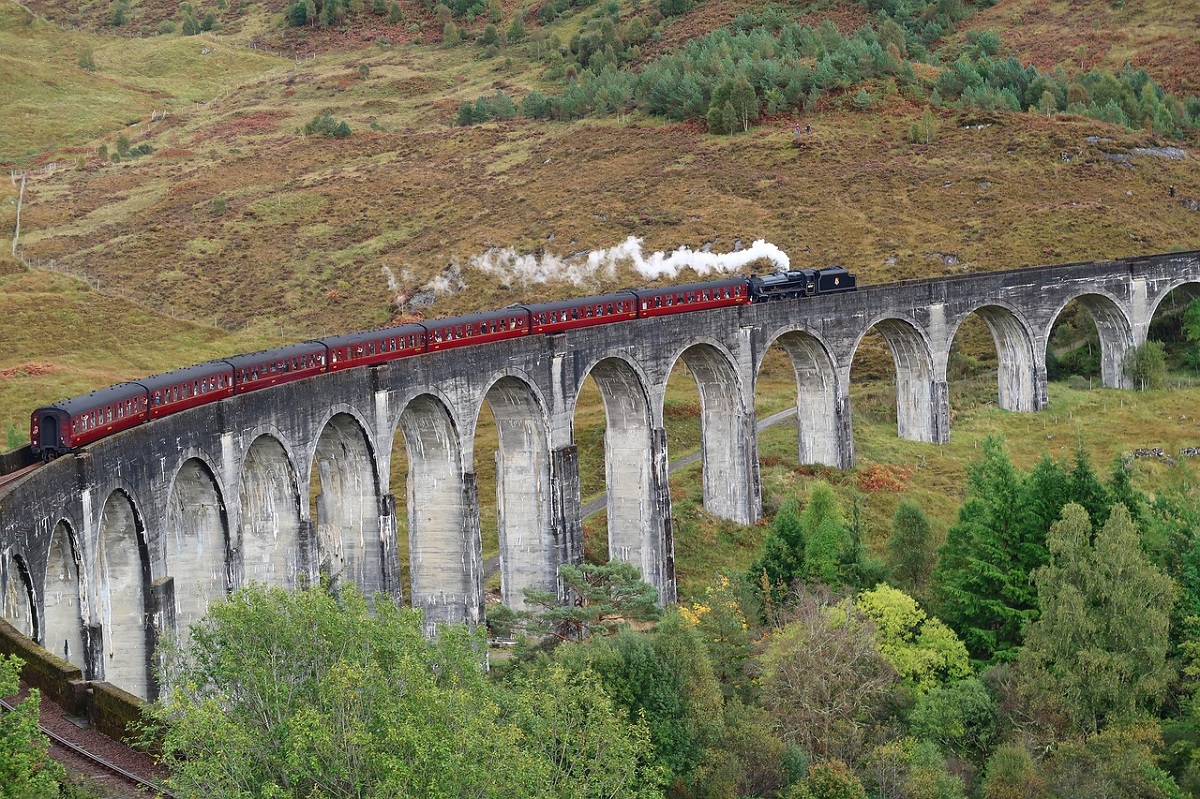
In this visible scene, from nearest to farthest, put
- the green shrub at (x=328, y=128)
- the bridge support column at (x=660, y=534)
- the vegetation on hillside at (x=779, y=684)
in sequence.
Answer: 1. the vegetation on hillside at (x=779, y=684)
2. the bridge support column at (x=660, y=534)
3. the green shrub at (x=328, y=128)

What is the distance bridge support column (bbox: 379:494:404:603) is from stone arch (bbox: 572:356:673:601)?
13793 millimetres

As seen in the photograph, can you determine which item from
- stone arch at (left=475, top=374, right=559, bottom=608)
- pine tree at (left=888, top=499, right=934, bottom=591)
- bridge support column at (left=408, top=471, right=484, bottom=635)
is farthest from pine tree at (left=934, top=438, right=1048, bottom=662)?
bridge support column at (left=408, top=471, right=484, bottom=635)

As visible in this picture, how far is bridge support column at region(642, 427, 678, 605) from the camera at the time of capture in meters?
68.6

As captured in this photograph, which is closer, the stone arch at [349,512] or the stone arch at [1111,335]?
the stone arch at [349,512]

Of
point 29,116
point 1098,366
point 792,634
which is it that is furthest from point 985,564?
point 29,116

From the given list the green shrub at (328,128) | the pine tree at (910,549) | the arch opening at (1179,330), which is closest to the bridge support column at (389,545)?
the pine tree at (910,549)

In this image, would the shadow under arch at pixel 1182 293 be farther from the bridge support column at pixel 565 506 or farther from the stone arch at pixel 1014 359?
the bridge support column at pixel 565 506

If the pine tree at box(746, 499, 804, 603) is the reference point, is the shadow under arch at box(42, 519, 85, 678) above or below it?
above

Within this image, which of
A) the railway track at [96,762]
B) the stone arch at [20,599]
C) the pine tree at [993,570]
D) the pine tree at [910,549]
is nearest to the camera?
the railway track at [96,762]

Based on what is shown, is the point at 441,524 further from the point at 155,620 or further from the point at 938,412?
the point at 938,412

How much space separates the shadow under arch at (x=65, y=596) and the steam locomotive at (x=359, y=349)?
306 cm

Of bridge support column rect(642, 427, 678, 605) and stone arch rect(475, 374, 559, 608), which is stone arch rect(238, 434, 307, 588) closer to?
stone arch rect(475, 374, 559, 608)

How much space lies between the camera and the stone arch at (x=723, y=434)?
7416cm

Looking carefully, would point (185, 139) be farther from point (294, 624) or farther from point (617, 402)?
point (294, 624)
